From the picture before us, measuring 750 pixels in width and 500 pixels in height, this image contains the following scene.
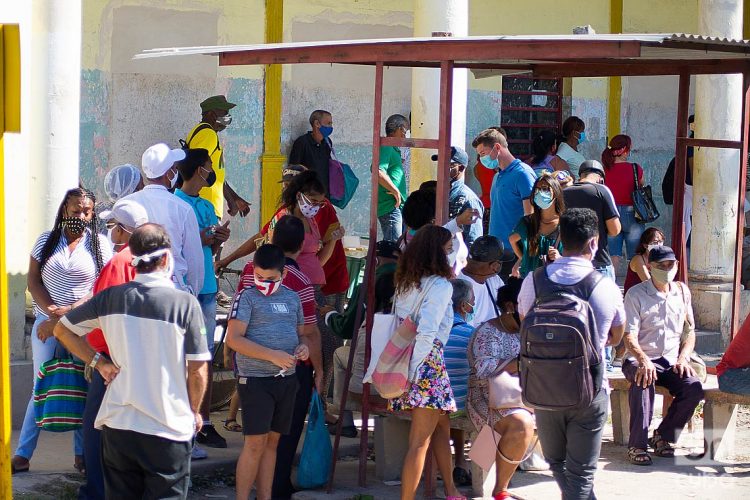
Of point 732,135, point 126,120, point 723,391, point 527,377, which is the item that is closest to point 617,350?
point 723,391

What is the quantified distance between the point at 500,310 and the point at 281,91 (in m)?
5.94

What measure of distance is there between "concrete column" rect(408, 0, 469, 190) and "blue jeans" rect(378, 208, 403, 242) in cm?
58

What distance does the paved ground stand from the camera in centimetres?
663

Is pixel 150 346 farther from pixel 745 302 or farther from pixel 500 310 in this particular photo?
pixel 745 302

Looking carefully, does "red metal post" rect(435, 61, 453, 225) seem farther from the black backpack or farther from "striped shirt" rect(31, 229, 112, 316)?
→ "striped shirt" rect(31, 229, 112, 316)

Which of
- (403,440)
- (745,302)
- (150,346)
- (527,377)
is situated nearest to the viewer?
(150,346)

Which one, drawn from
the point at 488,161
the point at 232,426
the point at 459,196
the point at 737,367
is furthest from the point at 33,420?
the point at 737,367

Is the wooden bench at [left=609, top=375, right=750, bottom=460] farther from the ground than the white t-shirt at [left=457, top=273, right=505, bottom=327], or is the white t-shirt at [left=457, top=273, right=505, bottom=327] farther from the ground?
the white t-shirt at [left=457, top=273, right=505, bottom=327]

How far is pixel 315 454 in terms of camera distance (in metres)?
6.71

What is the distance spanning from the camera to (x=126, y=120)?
10.7m

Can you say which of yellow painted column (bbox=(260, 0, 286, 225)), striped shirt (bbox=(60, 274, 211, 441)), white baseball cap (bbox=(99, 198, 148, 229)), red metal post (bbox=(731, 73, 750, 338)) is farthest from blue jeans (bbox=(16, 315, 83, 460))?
yellow painted column (bbox=(260, 0, 286, 225))

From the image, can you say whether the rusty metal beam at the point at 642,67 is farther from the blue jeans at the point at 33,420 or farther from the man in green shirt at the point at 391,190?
the blue jeans at the point at 33,420

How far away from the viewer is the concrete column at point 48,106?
25.6 feet

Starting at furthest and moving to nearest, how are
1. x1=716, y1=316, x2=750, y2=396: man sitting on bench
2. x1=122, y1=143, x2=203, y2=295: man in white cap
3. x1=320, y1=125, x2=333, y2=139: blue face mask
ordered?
x1=320, y1=125, x2=333, y2=139: blue face mask, x1=716, y1=316, x2=750, y2=396: man sitting on bench, x1=122, y1=143, x2=203, y2=295: man in white cap
